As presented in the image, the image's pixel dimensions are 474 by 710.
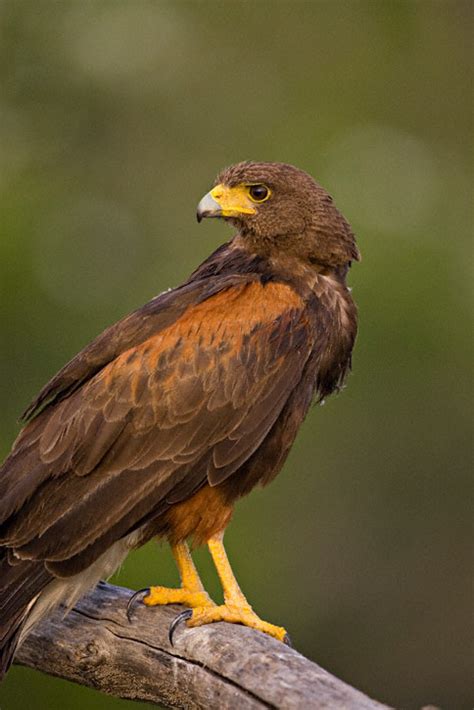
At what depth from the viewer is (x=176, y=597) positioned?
569 centimetres

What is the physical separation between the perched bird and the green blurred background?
5294 mm

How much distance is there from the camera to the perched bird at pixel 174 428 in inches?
214

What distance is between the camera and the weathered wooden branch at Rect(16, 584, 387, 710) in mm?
4598

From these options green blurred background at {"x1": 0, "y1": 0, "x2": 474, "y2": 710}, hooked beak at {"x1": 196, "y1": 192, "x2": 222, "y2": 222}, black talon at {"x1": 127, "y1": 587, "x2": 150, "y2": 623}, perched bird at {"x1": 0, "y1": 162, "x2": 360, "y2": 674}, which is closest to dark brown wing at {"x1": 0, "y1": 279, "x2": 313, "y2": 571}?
perched bird at {"x1": 0, "y1": 162, "x2": 360, "y2": 674}

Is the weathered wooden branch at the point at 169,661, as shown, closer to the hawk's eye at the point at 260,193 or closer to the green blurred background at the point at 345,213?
the hawk's eye at the point at 260,193

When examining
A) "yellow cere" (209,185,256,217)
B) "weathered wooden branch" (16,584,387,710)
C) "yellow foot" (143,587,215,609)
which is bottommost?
"weathered wooden branch" (16,584,387,710)

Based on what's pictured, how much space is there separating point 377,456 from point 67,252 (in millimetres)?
3563

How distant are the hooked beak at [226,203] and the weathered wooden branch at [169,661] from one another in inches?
61.0

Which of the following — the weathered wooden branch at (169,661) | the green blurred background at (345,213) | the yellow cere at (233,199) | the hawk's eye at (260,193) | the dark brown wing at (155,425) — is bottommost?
the weathered wooden branch at (169,661)

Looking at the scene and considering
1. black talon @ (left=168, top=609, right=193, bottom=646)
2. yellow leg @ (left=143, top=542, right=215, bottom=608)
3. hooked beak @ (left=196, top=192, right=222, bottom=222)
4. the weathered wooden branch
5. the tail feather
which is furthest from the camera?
hooked beak @ (left=196, top=192, right=222, bottom=222)

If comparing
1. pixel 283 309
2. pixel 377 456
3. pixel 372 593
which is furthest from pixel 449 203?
pixel 283 309

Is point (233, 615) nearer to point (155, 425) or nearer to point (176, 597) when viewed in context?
point (176, 597)

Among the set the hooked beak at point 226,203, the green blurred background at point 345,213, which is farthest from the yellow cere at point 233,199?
the green blurred background at point 345,213

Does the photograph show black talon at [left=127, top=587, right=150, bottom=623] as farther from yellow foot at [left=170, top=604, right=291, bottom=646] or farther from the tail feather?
the tail feather
